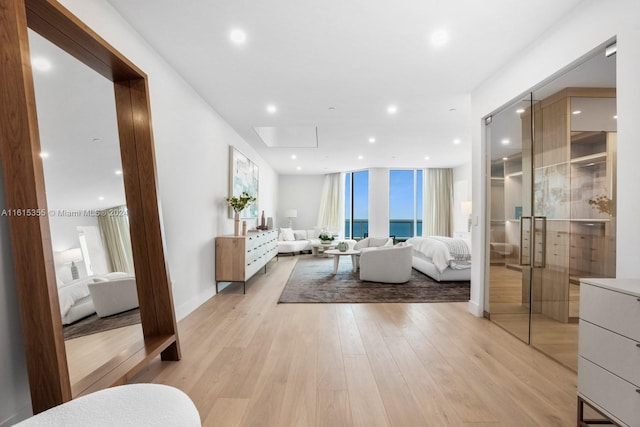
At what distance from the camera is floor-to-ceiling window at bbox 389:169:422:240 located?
9.70 meters

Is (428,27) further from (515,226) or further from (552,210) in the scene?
(515,226)

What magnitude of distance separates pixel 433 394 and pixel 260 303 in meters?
2.51

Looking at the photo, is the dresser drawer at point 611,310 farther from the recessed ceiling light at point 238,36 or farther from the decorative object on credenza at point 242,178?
the decorative object on credenza at point 242,178

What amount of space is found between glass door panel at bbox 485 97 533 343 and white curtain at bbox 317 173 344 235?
6863 millimetres

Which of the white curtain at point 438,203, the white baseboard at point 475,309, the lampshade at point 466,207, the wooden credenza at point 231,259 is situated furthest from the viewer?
the white curtain at point 438,203

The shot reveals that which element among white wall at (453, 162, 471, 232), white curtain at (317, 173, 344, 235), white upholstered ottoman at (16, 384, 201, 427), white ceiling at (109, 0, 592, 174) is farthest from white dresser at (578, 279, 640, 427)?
white curtain at (317, 173, 344, 235)

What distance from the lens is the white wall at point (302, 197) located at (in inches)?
409

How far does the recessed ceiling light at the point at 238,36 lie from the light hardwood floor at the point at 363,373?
8.60 feet

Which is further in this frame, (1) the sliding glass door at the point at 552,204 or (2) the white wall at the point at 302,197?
(2) the white wall at the point at 302,197

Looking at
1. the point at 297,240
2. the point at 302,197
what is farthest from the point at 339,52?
the point at 302,197

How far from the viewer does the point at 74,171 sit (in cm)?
166

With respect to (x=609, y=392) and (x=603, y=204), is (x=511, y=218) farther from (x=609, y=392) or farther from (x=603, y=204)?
(x=609, y=392)

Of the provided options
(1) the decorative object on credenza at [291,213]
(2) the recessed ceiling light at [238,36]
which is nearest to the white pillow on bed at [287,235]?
(1) the decorative object on credenza at [291,213]

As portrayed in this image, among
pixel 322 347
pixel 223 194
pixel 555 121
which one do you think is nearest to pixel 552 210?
pixel 555 121
